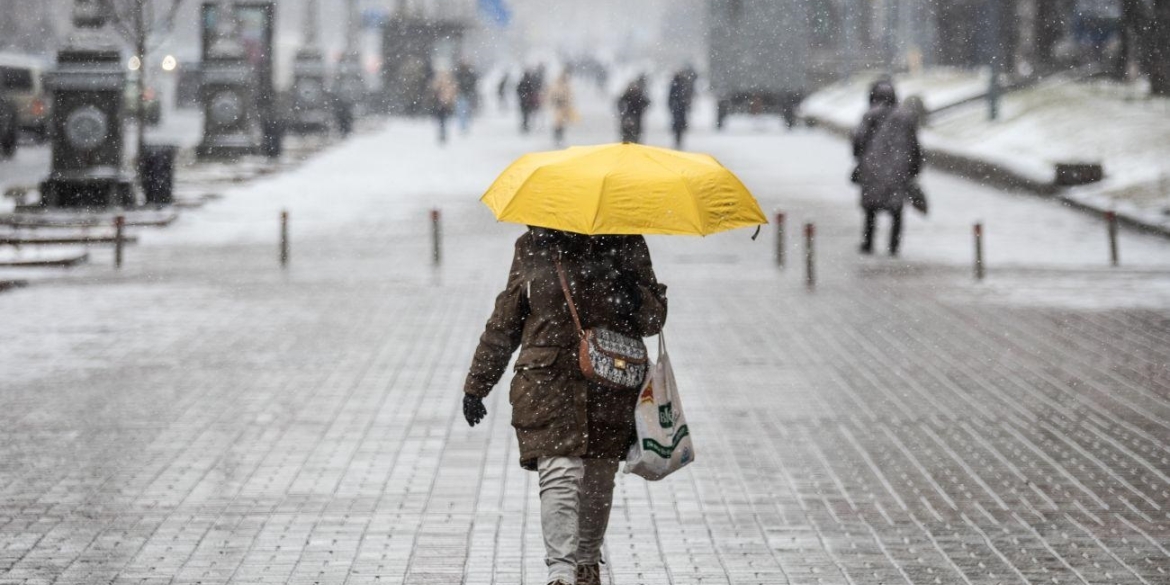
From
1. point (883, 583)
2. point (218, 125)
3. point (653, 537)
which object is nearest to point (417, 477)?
point (653, 537)

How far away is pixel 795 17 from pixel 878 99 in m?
28.7

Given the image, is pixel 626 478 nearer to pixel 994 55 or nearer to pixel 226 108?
pixel 226 108

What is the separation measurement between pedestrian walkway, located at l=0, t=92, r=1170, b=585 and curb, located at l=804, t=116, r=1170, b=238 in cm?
207

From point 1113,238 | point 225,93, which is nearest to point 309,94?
point 225,93

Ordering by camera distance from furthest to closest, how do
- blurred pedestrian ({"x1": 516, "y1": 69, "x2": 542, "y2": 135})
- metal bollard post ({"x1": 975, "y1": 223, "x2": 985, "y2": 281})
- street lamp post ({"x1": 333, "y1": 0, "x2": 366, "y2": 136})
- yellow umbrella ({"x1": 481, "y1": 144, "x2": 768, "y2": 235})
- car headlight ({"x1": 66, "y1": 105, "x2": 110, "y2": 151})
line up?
street lamp post ({"x1": 333, "y1": 0, "x2": 366, "y2": 136})
blurred pedestrian ({"x1": 516, "y1": 69, "x2": 542, "y2": 135})
car headlight ({"x1": 66, "y1": 105, "x2": 110, "y2": 151})
metal bollard post ({"x1": 975, "y1": 223, "x2": 985, "y2": 281})
yellow umbrella ({"x1": 481, "y1": 144, "x2": 768, "y2": 235})

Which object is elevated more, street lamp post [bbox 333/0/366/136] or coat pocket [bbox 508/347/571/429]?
street lamp post [bbox 333/0/366/136]

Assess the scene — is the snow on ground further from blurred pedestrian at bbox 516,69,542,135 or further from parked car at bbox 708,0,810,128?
blurred pedestrian at bbox 516,69,542,135

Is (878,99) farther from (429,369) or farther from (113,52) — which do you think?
(113,52)

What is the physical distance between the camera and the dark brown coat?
18.7 feet

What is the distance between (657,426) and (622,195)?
76 cm

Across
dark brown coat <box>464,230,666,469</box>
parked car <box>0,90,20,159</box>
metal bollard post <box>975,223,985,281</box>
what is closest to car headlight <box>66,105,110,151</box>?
metal bollard post <box>975,223,985,281</box>

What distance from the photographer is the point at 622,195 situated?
18.3ft

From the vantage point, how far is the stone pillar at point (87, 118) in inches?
861

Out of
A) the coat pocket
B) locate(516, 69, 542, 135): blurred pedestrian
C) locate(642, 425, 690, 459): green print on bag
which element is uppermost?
locate(516, 69, 542, 135): blurred pedestrian
